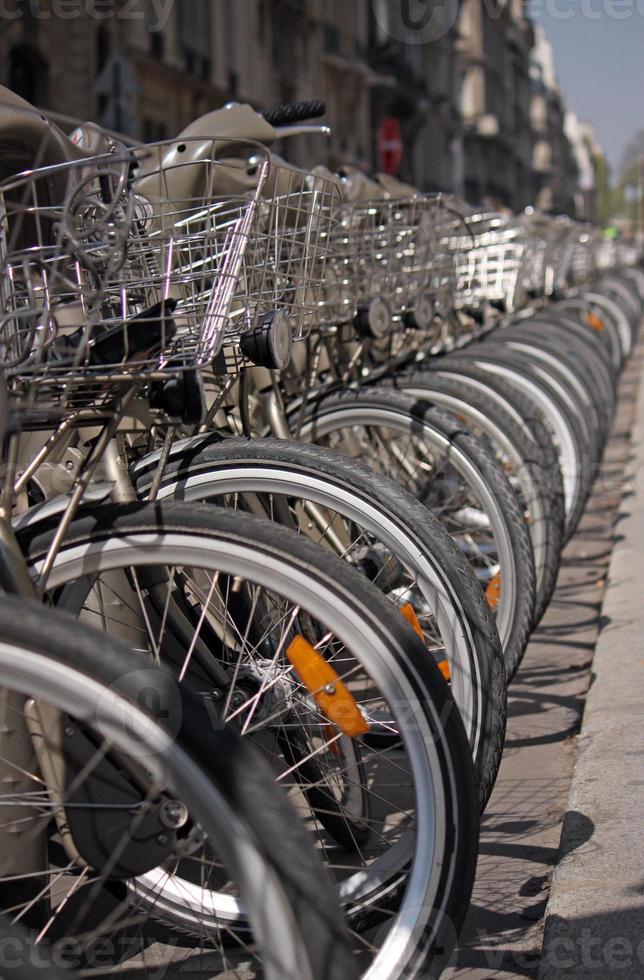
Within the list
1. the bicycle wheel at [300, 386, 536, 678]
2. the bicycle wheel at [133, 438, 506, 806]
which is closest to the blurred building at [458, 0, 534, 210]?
the bicycle wheel at [300, 386, 536, 678]

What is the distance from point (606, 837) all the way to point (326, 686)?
0.81m

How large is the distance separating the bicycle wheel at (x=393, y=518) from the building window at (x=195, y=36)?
21.8m

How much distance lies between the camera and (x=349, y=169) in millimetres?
4559

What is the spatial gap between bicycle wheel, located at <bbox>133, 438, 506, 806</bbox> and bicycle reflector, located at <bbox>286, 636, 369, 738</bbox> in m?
0.22

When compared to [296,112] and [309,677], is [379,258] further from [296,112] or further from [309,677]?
[309,677]

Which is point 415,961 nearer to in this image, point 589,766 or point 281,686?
point 281,686

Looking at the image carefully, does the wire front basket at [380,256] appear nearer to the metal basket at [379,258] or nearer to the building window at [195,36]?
the metal basket at [379,258]

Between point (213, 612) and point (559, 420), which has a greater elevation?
point (213, 612)

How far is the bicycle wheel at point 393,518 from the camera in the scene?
2223mm

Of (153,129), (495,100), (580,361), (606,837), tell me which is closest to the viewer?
(606,837)

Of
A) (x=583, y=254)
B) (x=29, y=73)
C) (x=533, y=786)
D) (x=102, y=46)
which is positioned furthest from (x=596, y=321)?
(x=102, y=46)

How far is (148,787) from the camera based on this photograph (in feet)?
5.70

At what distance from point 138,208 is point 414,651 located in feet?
4.10

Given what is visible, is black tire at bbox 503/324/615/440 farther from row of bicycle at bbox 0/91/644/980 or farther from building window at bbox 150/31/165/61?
building window at bbox 150/31/165/61
